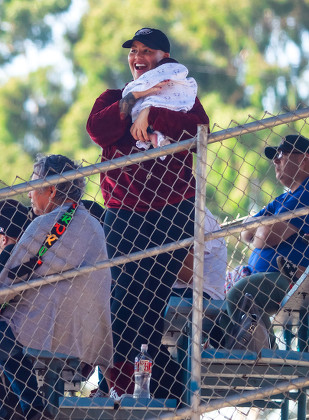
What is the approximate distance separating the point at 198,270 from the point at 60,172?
1.17m

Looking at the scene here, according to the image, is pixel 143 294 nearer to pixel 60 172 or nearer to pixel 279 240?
pixel 60 172

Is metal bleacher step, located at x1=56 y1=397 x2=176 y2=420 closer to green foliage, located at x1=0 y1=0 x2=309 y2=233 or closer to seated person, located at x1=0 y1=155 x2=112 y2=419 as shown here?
seated person, located at x1=0 y1=155 x2=112 y2=419

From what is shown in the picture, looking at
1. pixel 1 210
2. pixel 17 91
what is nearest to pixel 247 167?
pixel 17 91

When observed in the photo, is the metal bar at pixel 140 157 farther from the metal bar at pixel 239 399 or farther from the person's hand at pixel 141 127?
the metal bar at pixel 239 399

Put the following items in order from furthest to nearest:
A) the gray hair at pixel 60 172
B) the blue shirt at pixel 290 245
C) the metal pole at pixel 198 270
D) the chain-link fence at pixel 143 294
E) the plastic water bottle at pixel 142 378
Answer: the blue shirt at pixel 290 245 < the gray hair at pixel 60 172 < the plastic water bottle at pixel 142 378 < the chain-link fence at pixel 143 294 < the metal pole at pixel 198 270

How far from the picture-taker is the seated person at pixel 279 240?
637 cm

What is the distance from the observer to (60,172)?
6590mm

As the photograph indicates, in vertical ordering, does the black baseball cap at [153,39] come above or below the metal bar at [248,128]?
below

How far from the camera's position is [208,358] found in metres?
6.00

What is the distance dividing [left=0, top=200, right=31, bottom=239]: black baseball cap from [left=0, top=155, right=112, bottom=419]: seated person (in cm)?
39

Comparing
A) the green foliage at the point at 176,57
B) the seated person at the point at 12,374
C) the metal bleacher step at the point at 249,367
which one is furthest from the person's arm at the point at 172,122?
the green foliage at the point at 176,57

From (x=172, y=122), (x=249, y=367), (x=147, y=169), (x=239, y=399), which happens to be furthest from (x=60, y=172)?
(x=239, y=399)

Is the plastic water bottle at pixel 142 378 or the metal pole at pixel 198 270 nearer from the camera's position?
the metal pole at pixel 198 270

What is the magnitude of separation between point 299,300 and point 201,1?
23.2 metres
